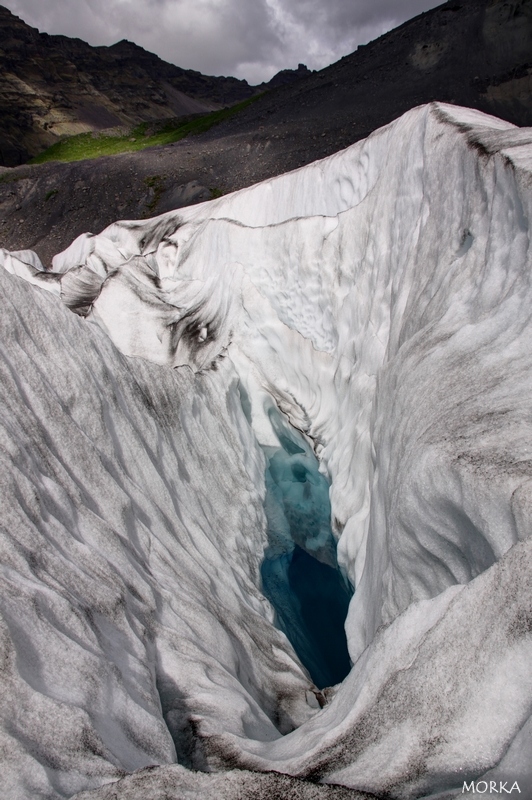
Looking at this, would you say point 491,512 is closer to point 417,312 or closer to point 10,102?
point 417,312

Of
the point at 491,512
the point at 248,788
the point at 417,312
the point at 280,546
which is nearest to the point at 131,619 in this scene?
the point at 248,788

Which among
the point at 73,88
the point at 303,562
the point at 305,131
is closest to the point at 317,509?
the point at 303,562

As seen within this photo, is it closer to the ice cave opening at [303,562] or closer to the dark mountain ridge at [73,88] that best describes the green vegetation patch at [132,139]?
the dark mountain ridge at [73,88]

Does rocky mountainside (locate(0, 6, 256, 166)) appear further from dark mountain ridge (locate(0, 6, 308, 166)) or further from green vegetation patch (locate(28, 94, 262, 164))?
green vegetation patch (locate(28, 94, 262, 164))

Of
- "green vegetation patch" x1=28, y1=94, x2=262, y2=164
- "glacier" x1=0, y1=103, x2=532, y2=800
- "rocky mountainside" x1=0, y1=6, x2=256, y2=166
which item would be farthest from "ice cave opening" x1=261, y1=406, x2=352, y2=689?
"rocky mountainside" x1=0, y1=6, x2=256, y2=166

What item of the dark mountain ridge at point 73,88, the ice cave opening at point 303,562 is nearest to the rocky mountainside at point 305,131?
the ice cave opening at point 303,562

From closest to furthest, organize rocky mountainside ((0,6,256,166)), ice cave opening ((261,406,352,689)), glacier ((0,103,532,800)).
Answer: glacier ((0,103,532,800)), ice cave opening ((261,406,352,689)), rocky mountainside ((0,6,256,166))

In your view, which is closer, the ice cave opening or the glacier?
the glacier

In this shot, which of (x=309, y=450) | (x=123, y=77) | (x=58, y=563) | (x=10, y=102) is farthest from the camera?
(x=123, y=77)
